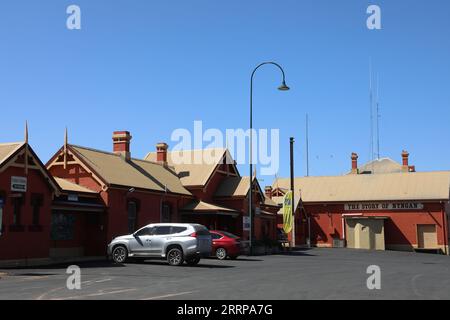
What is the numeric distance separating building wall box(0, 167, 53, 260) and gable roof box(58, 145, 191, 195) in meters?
4.82

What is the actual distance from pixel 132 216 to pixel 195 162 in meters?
11.3

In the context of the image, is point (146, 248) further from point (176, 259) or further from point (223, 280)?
point (223, 280)

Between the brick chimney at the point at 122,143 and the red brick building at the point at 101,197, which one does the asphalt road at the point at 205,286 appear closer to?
the red brick building at the point at 101,197

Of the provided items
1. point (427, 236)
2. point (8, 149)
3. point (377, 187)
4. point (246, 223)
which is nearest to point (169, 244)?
point (8, 149)

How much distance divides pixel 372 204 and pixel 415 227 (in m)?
4.62

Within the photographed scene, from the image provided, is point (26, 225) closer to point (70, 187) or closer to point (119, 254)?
point (119, 254)

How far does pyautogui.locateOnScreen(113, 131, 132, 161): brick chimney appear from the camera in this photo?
119ft

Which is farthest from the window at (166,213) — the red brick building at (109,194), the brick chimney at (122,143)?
the brick chimney at (122,143)

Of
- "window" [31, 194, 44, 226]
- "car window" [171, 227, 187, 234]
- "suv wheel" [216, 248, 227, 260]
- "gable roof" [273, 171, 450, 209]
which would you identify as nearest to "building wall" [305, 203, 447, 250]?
"gable roof" [273, 171, 450, 209]

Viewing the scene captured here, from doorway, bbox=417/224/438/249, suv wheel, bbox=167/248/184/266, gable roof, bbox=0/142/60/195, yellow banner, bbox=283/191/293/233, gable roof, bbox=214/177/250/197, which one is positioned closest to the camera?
gable roof, bbox=0/142/60/195

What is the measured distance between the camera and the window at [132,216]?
31.5 meters

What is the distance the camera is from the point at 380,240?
5106 centimetres

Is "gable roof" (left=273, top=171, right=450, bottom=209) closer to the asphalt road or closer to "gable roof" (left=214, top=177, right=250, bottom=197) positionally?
"gable roof" (left=214, top=177, right=250, bottom=197)

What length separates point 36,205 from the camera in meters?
24.5
